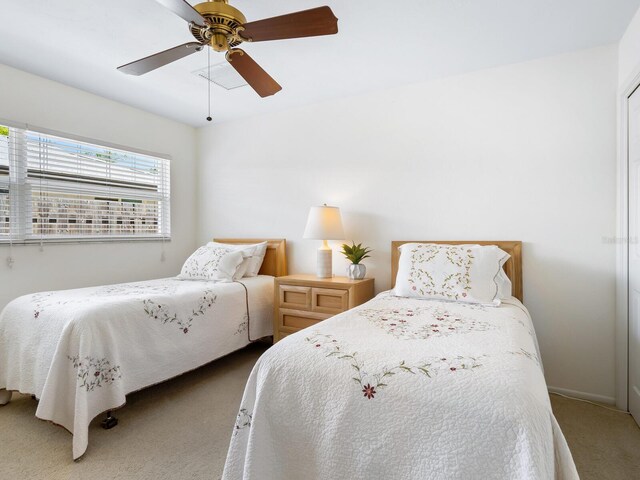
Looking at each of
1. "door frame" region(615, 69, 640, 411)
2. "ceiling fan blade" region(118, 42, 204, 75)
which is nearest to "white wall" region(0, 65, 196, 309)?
"ceiling fan blade" region(118, 42, 204, 75)

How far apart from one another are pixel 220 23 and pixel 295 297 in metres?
2.00

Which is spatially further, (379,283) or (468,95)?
(379,283)

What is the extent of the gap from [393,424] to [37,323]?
82.6 inches

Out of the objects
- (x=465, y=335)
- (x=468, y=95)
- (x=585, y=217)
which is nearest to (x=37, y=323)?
(x=465, y=335)

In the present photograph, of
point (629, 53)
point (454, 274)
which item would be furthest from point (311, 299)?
point (629, 53)

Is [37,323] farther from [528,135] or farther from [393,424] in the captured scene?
[528,135]

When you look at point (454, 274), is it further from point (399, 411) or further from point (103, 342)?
point (103, 342)

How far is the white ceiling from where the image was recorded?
1.95 m

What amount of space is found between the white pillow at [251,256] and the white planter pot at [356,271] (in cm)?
99

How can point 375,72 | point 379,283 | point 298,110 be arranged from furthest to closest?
point 298,110 → point 379,283 → point 375,72

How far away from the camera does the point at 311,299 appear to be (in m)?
2.87

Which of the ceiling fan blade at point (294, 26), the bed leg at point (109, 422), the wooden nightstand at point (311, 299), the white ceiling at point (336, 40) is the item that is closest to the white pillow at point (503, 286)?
the wooden nightstand at point (311, 299)

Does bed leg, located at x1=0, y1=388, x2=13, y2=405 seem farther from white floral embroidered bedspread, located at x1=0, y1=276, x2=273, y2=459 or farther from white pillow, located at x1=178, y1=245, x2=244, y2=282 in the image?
white pillow, located at x1=178, y1=245, x2=244, y2=282

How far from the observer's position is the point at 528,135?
2.54m
